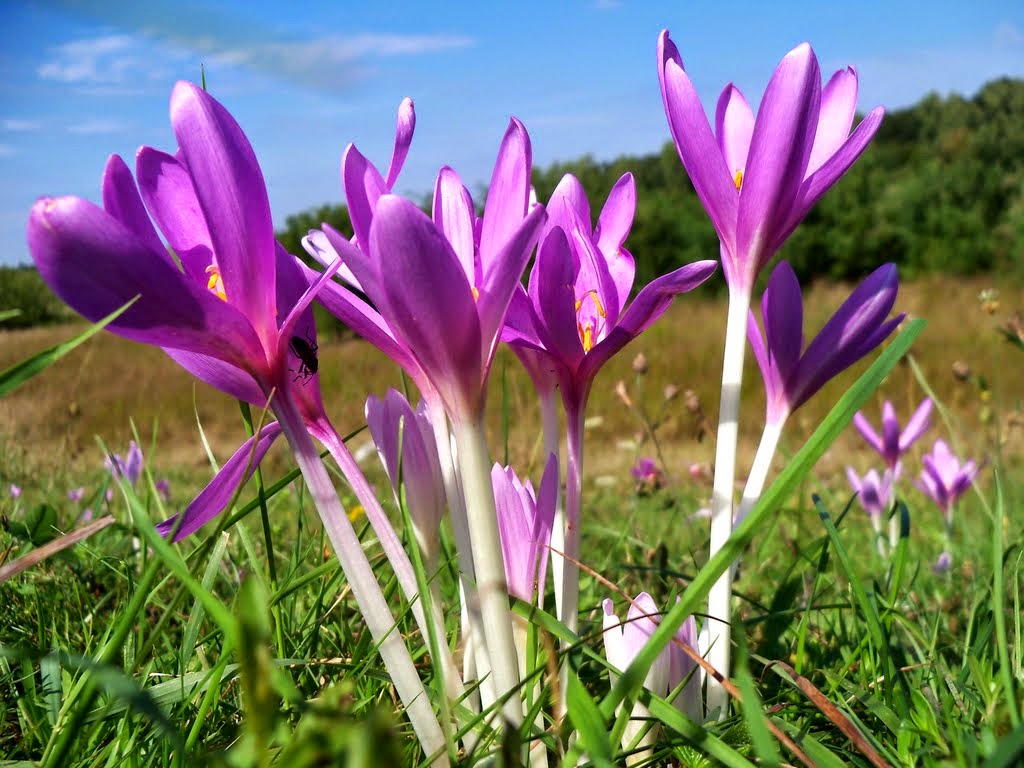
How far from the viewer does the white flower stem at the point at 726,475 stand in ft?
2.36

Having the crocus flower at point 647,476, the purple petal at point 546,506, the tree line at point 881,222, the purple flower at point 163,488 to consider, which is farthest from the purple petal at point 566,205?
the tree line at point 881,222

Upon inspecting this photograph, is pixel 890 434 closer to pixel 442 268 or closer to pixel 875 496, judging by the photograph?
pixel 875 496

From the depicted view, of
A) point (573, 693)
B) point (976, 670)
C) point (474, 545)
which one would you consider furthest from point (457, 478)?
point (976, 670)

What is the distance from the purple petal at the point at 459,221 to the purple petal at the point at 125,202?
0.71 ft

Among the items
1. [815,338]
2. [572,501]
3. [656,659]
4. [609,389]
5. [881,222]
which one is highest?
[881,222]

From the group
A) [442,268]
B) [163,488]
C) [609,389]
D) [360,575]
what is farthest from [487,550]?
[609,389]

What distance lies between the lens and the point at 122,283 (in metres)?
0.53

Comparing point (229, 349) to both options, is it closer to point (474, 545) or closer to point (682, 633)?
point (474, 545)

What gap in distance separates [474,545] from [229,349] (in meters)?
0.23

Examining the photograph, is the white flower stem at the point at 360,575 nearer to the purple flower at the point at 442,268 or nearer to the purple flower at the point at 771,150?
the purple flower at the point at 442,268

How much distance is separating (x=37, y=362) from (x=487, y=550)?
0.34 metres

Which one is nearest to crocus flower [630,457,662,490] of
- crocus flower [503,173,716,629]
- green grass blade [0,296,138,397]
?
crocus flower [503,173,716,629]

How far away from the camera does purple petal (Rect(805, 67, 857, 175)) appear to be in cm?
77

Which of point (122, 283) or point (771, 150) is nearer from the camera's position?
point (122, 283)
